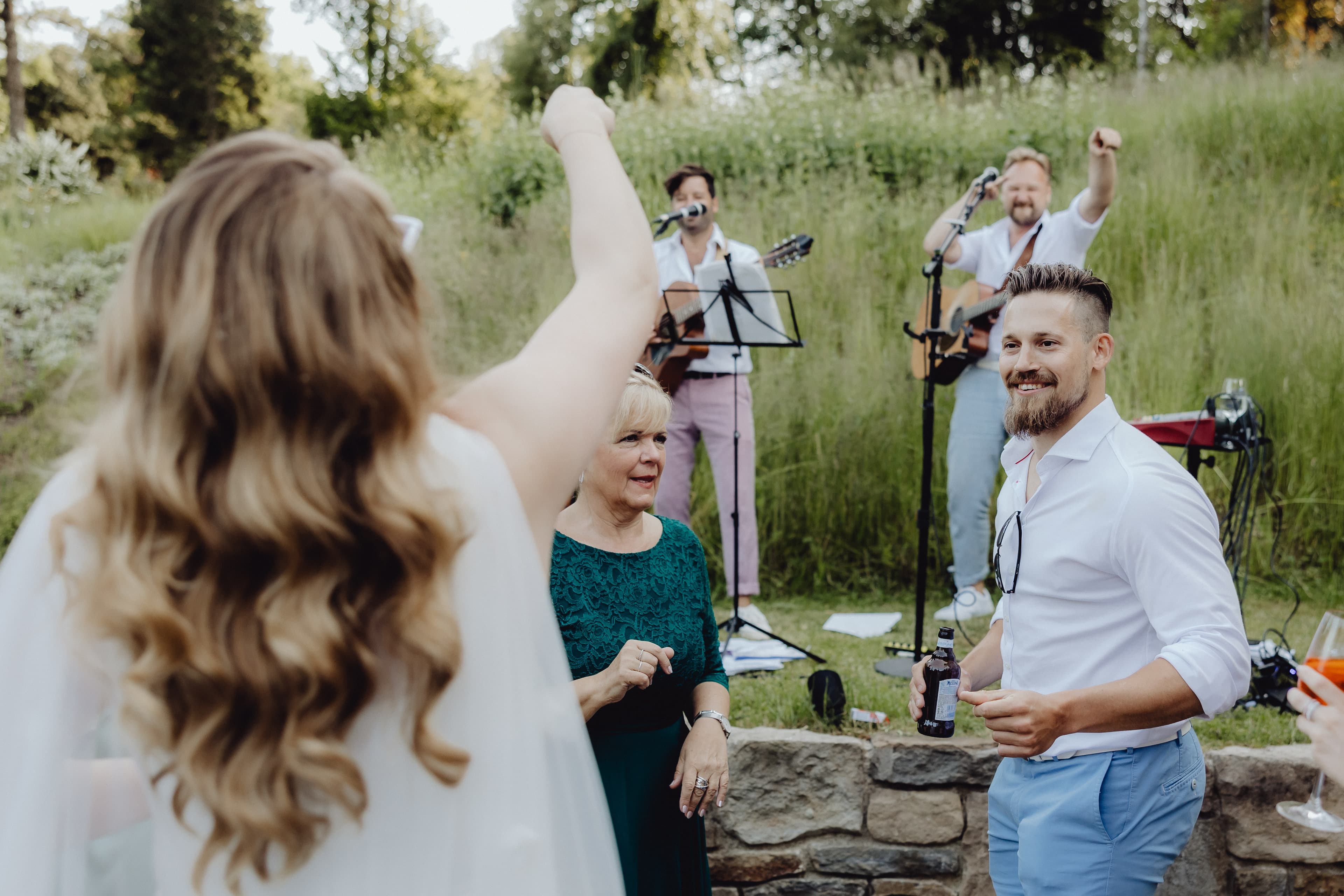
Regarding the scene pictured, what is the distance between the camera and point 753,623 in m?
5.54

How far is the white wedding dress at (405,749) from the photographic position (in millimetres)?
1067

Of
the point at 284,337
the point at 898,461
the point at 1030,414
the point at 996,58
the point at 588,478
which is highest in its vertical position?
the point at 996,58

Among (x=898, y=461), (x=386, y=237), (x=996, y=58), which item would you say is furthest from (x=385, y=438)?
(x=996, y=58)

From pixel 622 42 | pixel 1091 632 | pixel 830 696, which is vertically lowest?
pixel 830 696

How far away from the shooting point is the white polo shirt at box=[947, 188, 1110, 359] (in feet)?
17.7

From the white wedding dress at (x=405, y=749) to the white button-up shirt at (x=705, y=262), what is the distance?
15.3ft

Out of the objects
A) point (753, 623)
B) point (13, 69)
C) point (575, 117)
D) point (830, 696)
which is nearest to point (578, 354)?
point (575, 117)

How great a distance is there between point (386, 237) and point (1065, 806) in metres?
1.97

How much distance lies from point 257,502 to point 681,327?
5.05 metres

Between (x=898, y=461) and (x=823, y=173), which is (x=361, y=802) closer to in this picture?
(x=898, y=461)

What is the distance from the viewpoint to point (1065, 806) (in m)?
2.27

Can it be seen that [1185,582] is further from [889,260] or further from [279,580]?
[889,260]

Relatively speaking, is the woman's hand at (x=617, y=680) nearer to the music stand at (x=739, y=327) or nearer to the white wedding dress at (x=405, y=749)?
the white wedding dress at (x=405, y=749)

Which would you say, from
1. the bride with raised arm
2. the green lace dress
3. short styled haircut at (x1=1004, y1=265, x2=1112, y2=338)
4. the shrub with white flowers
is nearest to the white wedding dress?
the bride with raised arm
